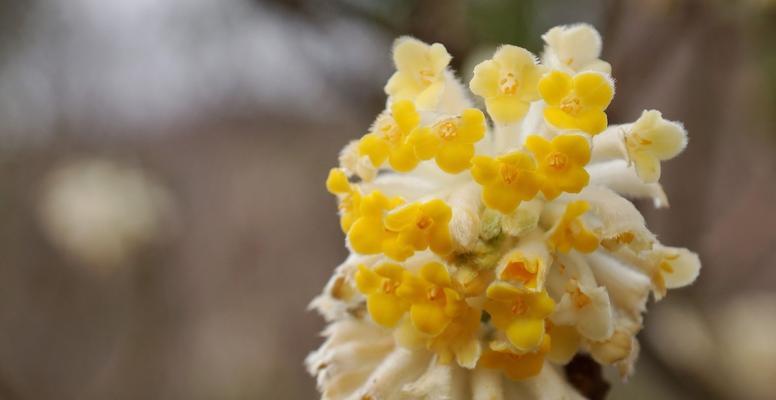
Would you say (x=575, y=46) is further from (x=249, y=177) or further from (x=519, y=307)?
(x=249, y=177)

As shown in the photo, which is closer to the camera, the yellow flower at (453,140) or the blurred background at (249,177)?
the yellow flower at (453,140)

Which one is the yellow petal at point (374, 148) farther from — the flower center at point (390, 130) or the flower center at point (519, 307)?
the flower center at point (519, 307)

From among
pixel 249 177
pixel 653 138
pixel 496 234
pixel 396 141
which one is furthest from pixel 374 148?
pixel 249 177

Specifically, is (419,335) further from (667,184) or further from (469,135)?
(667,184)

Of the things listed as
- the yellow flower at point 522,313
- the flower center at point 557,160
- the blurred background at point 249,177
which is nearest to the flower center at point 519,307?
the yellow flower at point 522,313

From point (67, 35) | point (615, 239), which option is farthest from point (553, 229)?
point (67, 35)

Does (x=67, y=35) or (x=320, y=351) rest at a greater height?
(x=67, y=35)

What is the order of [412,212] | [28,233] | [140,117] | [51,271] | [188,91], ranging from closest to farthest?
1. [412,212]
2. [188,91]
3. [140,117]
4. [28,233]
5. [51,271]
